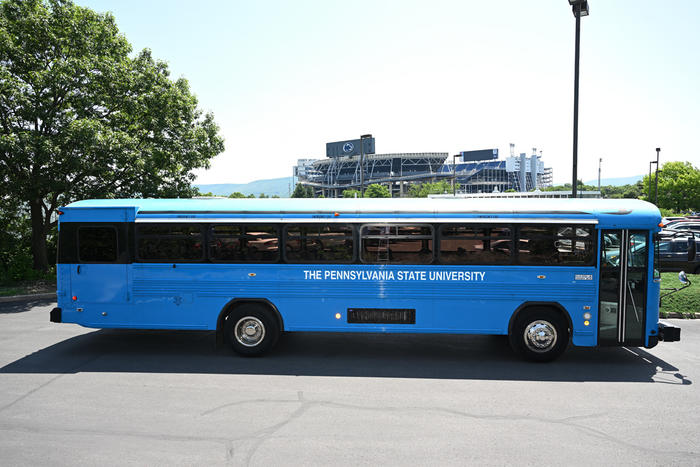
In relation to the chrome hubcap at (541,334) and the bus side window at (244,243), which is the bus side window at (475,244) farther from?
the bus side window at (244,243)

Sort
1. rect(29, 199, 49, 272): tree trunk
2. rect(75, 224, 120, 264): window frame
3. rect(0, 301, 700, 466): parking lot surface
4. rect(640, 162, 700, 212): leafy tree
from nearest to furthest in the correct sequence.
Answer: rect(0, 301, 700, 466): parking lot surface, rect(75, 224, 120, 264): window frame, rect(29, 199, 49, 272): tree trunk, rect(640, 162, 700, 212): leafy tree

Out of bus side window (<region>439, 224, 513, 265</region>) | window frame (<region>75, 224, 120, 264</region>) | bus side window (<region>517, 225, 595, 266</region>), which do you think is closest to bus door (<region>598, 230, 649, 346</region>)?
bus side window (<region>517, 225, 595, 266</region>)

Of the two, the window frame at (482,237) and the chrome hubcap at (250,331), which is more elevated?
the window frame at (482,237)

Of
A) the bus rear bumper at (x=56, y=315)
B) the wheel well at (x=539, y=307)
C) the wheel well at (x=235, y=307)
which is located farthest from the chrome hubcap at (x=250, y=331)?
the wheel well at (x=539, y=307)

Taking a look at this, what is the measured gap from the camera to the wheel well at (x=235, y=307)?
881 cm

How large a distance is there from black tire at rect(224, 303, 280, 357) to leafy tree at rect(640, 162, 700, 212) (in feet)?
211

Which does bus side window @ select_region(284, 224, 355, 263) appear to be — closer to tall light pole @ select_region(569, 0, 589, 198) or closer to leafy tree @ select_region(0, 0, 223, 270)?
tall light pole @ select_region(569, 0, 589, 198)

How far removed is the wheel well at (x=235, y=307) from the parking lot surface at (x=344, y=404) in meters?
0.46

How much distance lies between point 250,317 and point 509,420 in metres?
4.97

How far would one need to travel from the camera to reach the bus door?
8.23 metres

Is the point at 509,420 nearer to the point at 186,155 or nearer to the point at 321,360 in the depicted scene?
the point at 321,360

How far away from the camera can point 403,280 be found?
8.57 metres

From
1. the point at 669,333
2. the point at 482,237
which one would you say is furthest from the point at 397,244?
the point at 669,333

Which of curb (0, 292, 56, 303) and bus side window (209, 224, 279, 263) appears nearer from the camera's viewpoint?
bus side window (209, 224, 279, 263)
